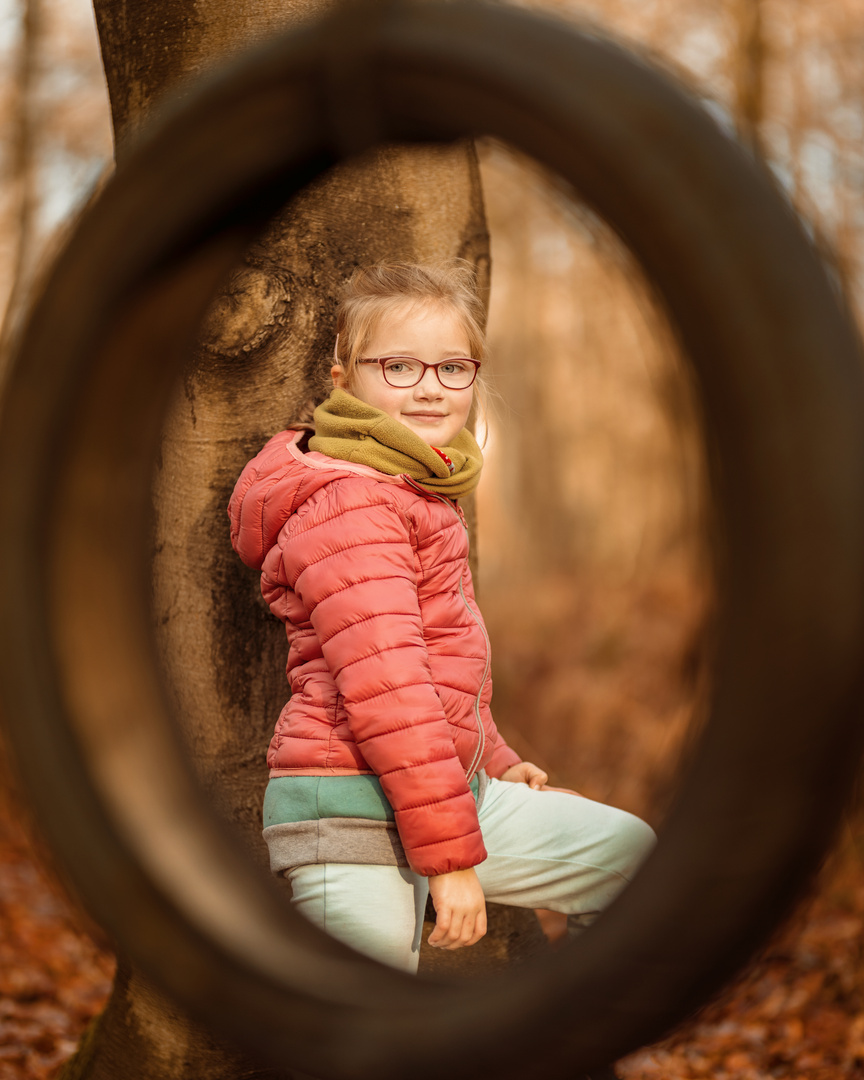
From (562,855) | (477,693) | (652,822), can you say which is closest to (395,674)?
(477,693)

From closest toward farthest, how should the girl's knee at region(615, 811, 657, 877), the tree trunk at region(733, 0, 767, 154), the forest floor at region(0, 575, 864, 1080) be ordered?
the girl's knee at region(615, 811, 657, 877), the forest floor at region(0, 575, 864, 1080), the tree trunk at region(733, 0, 767, 154)

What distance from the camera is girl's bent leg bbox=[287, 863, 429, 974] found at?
128cm

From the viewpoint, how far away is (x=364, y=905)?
1298 mm

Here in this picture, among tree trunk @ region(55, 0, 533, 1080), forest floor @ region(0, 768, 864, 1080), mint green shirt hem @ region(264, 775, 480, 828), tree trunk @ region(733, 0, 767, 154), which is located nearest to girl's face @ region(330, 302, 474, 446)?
tree trunk @ region(55, 0, 533, 1080)

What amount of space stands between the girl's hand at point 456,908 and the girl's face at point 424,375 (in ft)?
2.24

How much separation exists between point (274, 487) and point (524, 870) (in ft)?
2.42

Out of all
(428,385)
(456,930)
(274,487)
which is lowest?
(456,930)

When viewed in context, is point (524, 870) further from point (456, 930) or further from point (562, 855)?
point (456, 930)

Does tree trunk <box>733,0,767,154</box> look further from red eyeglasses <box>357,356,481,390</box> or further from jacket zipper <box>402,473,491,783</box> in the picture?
jacket zipper <box>402,473,491,783</box>

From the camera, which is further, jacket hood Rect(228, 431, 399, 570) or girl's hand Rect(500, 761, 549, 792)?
girl's hand Rect(500, 761, 549, 792)

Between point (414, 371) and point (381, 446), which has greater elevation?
point (414, 371)

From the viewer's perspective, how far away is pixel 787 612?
A: 74 cm

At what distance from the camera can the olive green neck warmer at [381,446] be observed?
1.38 m

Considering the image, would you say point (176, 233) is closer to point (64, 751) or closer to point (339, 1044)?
point (64, 751)
